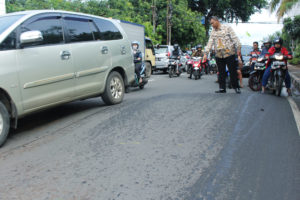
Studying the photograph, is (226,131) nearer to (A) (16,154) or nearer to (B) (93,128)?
(B) (93,128)

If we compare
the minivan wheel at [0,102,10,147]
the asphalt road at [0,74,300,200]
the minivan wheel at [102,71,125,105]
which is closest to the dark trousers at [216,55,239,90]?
the asphalt road at [0,74,300,200]

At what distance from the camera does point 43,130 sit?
5320mm

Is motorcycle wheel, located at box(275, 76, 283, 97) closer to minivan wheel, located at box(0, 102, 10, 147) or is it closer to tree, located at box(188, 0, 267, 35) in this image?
minivan wheel, located at box(0, 102, 10, 147)

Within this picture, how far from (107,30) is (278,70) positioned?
4.97 m

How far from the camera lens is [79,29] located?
6211 mm

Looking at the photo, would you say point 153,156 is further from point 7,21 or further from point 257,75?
point 257,75

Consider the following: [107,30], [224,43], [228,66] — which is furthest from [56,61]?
[228,66]

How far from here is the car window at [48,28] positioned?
515 centimetres

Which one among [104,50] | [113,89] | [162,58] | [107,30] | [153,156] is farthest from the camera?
[162,58]

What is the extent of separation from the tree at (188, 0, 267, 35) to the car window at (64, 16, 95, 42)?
127ft

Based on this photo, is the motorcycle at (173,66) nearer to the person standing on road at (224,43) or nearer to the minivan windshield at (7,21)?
the person standing on road at (224,43)

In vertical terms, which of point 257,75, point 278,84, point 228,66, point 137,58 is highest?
point 137,58

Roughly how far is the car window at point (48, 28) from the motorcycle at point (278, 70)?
6090 millimetres

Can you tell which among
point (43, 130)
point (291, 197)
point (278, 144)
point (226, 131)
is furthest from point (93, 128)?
point (291, 197)
